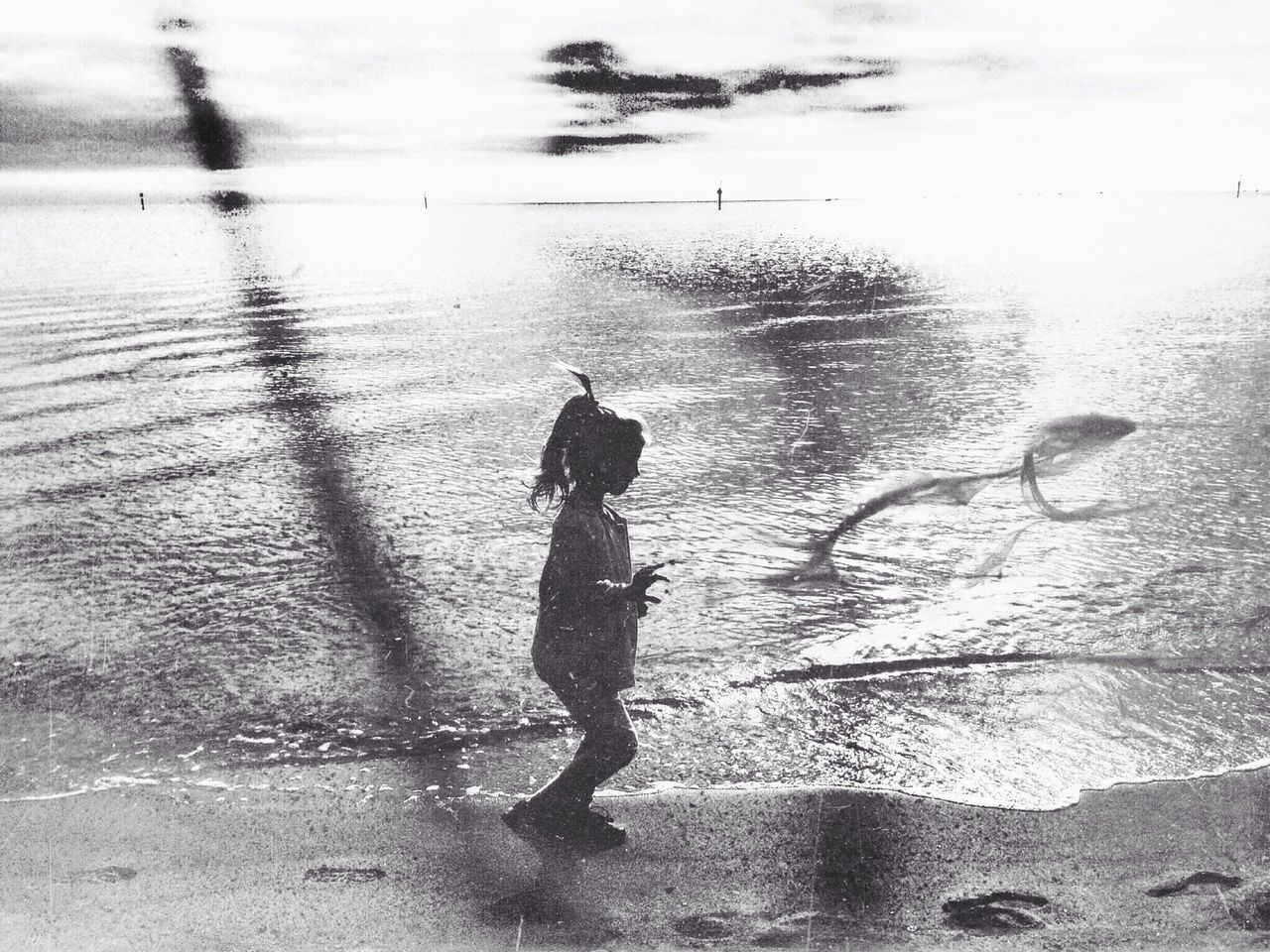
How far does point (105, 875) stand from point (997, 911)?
2372 mm

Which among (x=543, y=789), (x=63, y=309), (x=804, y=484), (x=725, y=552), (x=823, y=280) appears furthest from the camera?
(x=823, y=280)

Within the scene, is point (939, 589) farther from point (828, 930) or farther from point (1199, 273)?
point (1199, 273)

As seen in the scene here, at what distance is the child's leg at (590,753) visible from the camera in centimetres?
300

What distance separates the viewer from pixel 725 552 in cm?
552

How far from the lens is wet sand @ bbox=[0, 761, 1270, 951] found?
262 cm

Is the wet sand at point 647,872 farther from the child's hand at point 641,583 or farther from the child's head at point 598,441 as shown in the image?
the child's head at point 598,441

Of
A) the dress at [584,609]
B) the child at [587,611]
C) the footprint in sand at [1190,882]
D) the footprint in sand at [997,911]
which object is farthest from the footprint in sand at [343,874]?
the footprint in sand at [1190,882]

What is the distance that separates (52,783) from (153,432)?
18.2 feet

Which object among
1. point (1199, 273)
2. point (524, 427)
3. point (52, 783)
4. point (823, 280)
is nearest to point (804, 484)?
point (524, 427)

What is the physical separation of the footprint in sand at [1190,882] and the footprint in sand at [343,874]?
6.82ft

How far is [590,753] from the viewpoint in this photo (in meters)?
3.02

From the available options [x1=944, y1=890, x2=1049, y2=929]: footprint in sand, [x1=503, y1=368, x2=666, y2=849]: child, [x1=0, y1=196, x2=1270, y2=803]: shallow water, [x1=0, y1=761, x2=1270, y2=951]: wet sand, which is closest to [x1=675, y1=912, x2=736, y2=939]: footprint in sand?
[x1=0, y1=761, x2=1270, y2=951]: wet sand

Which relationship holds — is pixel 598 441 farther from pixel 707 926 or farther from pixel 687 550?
pixel 687 550

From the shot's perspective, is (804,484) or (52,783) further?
(804,484)
